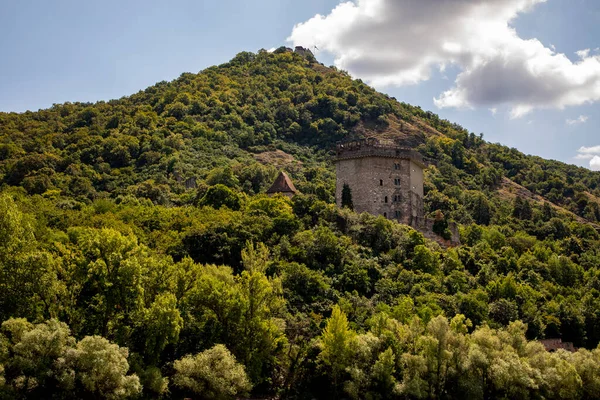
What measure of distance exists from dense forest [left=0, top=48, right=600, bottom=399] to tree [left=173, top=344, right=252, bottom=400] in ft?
0.35

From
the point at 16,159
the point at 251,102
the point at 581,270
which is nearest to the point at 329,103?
the point at 251,102

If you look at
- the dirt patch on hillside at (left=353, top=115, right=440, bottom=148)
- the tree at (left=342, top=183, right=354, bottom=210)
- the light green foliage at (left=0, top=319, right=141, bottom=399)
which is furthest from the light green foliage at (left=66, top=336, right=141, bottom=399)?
the dirt patch on hillside at (left=353, top=115, right=440, bottom=148)

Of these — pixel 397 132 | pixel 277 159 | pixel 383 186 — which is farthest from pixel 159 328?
pixel 397 132

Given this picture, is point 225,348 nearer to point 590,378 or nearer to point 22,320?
point 22,320

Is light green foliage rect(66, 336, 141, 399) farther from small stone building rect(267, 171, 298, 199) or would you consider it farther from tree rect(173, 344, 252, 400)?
small stone building rect(267, 171, 298, 199)

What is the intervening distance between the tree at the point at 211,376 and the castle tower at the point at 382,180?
3496 centimetres

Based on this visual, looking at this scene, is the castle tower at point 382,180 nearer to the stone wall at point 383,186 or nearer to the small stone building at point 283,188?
the stone wall at point 383,186

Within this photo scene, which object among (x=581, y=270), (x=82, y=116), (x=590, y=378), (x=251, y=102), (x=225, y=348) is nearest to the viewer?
(x=225, y=348)

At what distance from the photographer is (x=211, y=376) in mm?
35094

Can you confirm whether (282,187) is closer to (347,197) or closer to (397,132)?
(347,197)

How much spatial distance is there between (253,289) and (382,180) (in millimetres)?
31339

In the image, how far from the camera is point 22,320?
32781 millimetres

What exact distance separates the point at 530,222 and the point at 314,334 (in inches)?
2452

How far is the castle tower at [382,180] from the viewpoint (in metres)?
68.4
